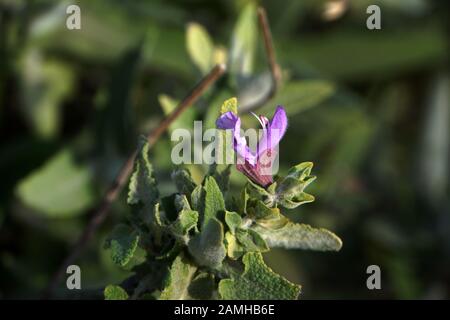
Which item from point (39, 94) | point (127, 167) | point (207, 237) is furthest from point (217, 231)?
point (39, 94)

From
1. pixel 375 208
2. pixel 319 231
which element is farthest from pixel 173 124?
pixel 375 208

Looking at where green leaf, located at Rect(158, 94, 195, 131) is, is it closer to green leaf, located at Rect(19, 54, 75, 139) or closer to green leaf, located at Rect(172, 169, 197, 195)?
green leaf, located at Rect(172, 169, 197, 195)

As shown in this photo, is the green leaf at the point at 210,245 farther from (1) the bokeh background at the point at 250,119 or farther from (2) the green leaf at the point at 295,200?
(1) the bokeh background at the point at 250,119

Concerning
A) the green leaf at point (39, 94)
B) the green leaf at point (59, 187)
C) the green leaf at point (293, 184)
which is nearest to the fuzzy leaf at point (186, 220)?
the green leaf at point (293, 184)
